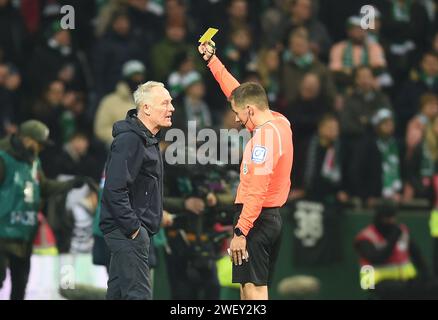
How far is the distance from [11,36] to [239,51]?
3016mm

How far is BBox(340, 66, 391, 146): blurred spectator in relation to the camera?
15.8 m

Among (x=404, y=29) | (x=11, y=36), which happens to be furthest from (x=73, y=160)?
(x=404, y=29)

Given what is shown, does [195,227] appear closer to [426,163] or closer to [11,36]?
[426,163]

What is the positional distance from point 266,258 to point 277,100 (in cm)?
620

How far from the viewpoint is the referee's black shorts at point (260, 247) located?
9812 millimetres

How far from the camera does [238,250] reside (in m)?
9.64

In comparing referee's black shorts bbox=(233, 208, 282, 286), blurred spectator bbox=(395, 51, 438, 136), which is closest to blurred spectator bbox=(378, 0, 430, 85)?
blurred spectator bbox=(395, 51, 438, 136)

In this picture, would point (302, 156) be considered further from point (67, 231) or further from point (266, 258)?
point (266, 258)

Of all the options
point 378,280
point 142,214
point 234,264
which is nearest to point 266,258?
point 234,264

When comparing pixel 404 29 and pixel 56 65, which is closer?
pixel 56 65

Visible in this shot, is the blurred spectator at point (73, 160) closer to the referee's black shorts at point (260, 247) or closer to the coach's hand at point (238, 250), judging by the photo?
the referee's black shorts at point (260, 247)
